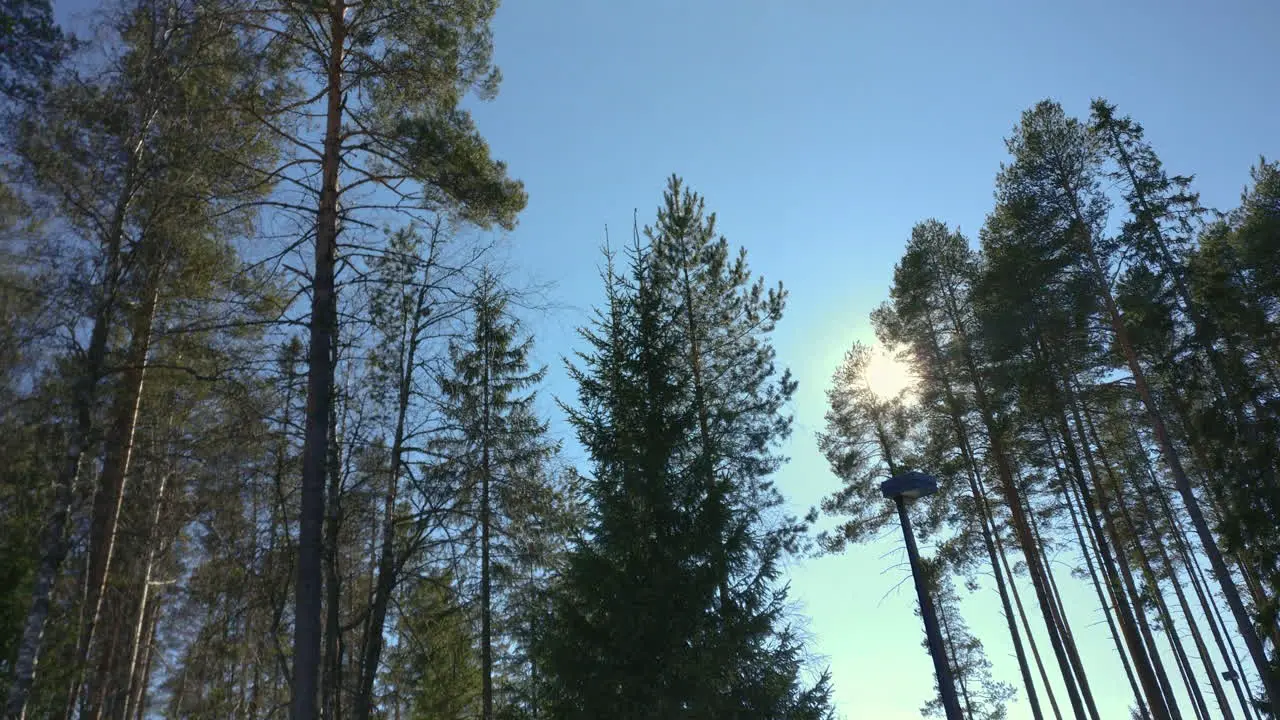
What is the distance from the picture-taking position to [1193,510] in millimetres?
14586

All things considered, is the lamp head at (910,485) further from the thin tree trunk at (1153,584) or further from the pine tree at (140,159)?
the thin tree trunk at (1153,584)

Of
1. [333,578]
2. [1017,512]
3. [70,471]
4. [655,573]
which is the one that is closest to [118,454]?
[70,471]

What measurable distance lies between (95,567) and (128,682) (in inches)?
176

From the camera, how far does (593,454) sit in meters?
10.9

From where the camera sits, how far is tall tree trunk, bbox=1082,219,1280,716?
14.2 metres

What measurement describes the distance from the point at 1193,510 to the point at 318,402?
16.1 m

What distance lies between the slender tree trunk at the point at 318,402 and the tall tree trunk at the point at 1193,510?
15696mm

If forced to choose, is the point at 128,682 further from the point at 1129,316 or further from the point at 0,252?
the point at 1129,316

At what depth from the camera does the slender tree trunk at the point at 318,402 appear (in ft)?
23.2

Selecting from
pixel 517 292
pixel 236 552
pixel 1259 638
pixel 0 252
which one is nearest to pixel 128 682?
pixel 236 552

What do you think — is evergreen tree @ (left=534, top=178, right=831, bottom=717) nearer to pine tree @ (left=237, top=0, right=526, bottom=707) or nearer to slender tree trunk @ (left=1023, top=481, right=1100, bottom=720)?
pine tree @ (left=237, top=0, right=526, bottom=707)

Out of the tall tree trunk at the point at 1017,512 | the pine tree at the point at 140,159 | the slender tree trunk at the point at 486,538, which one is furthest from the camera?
the tall tree trunk at the point at 1017,512

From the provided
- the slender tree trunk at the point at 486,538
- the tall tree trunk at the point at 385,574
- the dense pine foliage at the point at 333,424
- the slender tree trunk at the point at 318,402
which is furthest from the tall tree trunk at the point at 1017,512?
the slender tree trunk at the point at 318,402

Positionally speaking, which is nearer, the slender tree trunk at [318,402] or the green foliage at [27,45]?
the slender tree trunk at [318,402]
